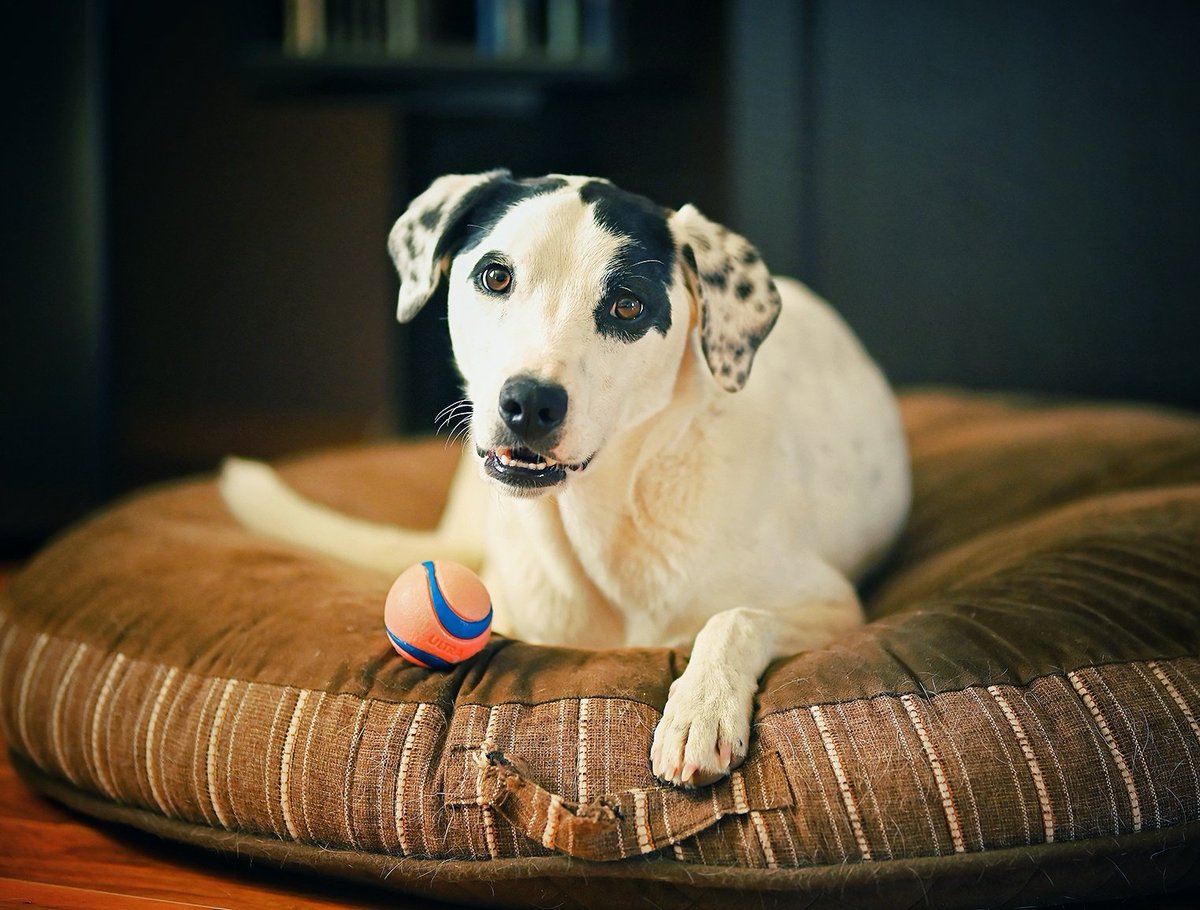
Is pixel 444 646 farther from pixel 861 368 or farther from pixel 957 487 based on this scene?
pixel 957 487

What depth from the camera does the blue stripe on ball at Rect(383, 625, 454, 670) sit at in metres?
1.48

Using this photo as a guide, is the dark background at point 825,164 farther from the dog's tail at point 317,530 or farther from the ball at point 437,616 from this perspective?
the ball at point 437,616

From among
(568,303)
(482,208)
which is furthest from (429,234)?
(568,303)

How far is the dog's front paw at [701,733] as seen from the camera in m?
1.29

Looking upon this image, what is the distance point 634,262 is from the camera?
60.8 inches

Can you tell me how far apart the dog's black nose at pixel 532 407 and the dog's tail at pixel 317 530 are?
79 centimetres

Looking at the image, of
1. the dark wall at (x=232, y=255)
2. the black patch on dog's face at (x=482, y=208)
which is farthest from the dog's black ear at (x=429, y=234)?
the dark wall at (x=232, y=255)

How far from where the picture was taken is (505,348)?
1466mm

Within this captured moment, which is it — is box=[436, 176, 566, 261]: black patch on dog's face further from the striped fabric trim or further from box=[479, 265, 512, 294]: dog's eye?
the striped fabric trim

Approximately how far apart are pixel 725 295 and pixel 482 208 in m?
0.35

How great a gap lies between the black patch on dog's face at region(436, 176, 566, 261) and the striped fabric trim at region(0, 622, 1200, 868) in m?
0.62

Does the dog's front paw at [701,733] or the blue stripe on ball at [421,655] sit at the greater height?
the blue stripe on ball at [421,655]

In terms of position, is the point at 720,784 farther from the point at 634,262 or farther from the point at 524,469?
the point at 634,262

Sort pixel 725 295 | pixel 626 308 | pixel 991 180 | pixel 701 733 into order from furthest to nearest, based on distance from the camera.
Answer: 1. pixel 991 180
2. pixel 725 295
3. pixel 626 308
4. pixel 701 733
